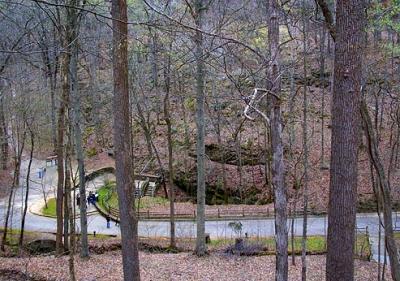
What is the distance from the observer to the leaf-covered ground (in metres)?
14.0

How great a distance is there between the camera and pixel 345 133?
4.86 meters

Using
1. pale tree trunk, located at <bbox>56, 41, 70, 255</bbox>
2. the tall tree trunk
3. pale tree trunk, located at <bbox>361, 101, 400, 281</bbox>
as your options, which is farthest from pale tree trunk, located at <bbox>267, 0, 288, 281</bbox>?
pale tree trunk, located at <bbox>56, 41, 70, 255</bbox>

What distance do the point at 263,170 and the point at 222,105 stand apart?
6.17 metres

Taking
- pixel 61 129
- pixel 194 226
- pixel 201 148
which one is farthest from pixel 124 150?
pixel 194 226

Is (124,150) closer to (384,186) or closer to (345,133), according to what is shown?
(345,133)

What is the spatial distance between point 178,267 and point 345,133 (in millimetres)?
11477

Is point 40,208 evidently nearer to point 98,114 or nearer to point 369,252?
point 98,114

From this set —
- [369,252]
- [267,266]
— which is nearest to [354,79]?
[267,266]

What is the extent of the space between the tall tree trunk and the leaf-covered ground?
9.80 m

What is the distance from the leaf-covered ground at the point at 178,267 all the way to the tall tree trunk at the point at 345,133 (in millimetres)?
9804

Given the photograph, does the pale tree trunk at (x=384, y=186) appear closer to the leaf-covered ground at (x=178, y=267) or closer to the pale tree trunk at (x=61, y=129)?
the leaf-covered ground at (x=178, y=267)

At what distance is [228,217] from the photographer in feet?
79.6

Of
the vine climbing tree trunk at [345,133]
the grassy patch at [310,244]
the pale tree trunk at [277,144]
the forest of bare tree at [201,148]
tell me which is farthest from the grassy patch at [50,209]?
the vine climbing tree trunk at [345,133]

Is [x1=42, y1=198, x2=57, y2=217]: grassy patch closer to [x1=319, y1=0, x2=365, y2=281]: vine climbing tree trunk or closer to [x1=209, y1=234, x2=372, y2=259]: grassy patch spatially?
[x1=209, y1=234, x2=372, y2=259]: grassy patch
